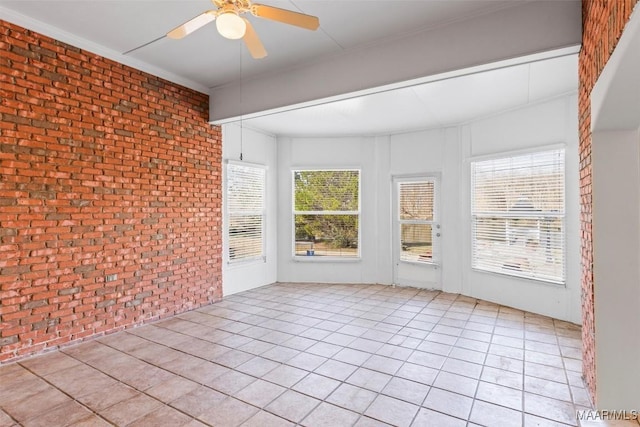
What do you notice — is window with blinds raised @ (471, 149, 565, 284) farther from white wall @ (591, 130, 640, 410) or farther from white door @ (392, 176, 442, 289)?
white wall @ (591, 130, 640, 410)

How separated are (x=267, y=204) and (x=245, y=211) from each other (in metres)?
0.60

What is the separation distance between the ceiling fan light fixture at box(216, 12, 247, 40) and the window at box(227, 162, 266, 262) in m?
3.49

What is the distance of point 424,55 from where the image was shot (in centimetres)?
325

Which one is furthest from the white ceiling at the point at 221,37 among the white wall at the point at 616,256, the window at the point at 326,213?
the window at the point at 326,213

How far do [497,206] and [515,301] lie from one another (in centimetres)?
137

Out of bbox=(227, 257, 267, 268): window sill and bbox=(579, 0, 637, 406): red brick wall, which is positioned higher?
bbox=(579, 0, 637, 406): red brick wall

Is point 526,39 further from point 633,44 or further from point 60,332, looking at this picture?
point 60,332

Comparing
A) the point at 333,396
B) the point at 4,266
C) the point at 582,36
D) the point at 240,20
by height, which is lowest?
the point at 333,396

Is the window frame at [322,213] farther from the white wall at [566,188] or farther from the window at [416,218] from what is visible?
the white wall at [566,188]

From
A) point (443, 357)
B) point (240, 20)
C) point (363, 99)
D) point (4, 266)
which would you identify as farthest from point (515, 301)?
point (4, 266)

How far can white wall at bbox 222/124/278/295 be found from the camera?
Result: 5.49m

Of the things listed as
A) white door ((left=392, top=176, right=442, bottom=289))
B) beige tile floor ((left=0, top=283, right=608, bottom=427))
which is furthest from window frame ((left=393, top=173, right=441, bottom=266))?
beige tile floor ((left=0, top=283, right=608, bottom=427))

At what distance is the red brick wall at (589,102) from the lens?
1.92 m

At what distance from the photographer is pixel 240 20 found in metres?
2.13
